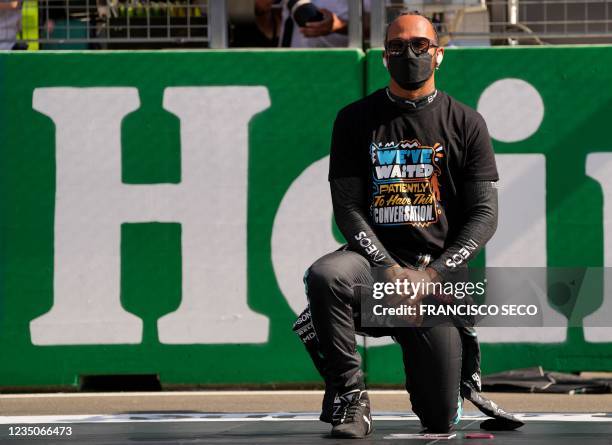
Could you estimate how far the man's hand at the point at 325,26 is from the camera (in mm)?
8156

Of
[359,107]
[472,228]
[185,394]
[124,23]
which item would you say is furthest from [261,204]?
[472,228]

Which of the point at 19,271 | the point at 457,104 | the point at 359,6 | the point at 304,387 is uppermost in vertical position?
the point at 359,6

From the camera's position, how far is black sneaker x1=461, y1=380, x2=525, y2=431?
5.06 m

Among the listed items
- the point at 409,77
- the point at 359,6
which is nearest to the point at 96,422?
the point at 409,77

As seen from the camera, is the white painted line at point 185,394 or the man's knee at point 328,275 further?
the white painted line at point 185,394

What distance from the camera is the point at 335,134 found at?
508 centimetres

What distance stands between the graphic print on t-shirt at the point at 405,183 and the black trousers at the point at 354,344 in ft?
0.81

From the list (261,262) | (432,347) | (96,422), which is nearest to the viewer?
(432,347)

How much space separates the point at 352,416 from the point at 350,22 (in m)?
3.78

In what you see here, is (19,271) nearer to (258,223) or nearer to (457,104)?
(258,223)

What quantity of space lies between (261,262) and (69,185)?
1.29 metres

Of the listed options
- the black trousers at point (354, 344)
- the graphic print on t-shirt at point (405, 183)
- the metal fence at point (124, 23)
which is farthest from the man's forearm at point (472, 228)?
the metal fence at point (124, 23)

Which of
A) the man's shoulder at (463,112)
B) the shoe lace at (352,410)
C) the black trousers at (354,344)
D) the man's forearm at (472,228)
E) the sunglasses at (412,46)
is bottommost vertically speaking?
the shoe lace at (352,410)

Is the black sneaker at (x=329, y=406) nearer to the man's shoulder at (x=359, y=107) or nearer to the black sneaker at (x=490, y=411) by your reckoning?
the black sneaker at (x=490, y=411)
